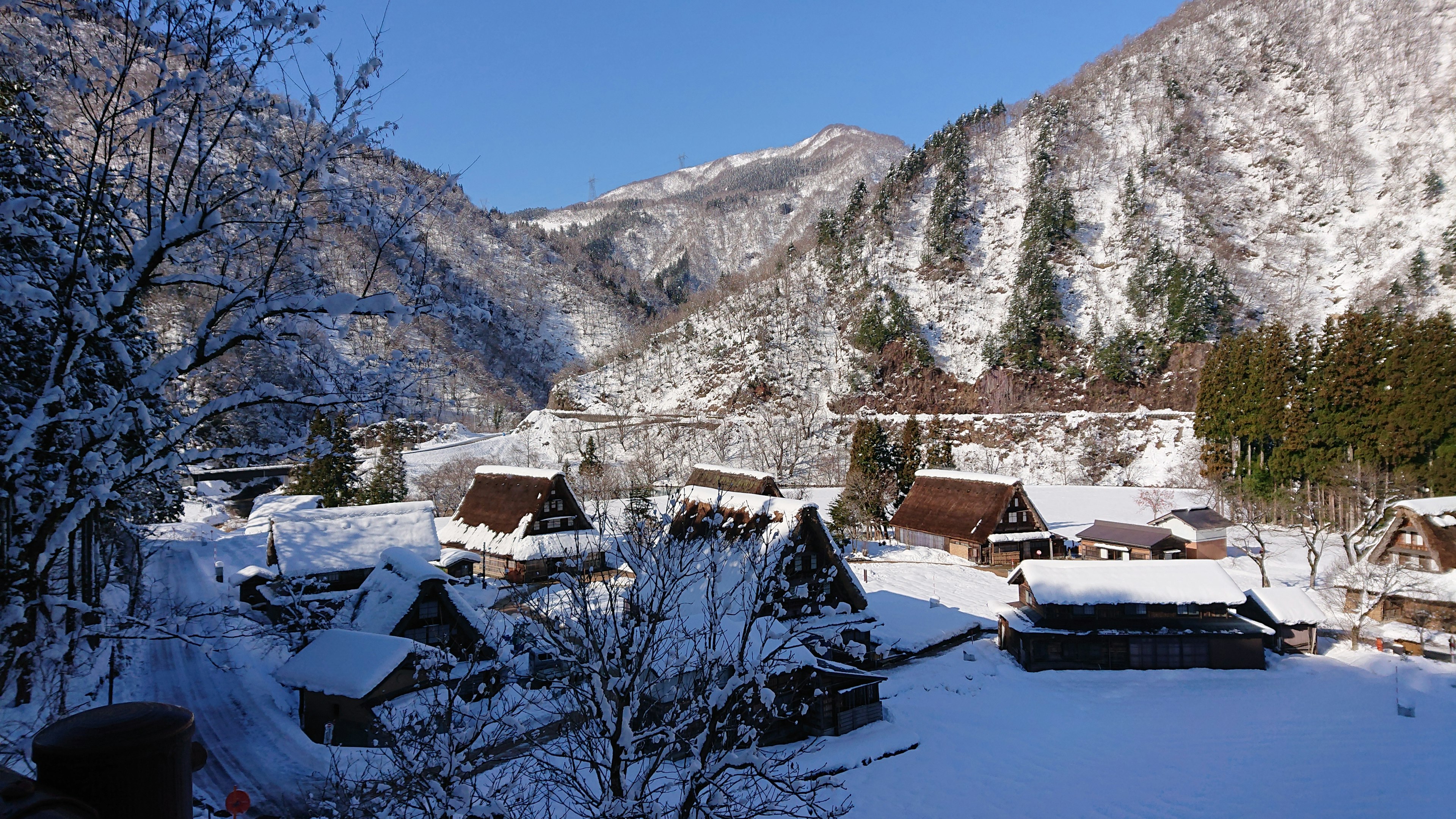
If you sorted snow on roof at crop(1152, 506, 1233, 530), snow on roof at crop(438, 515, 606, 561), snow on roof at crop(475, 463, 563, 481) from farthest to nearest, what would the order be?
snow on roof at crop(1152, 506, 1233, 530), snow on roof at crop(475, 463, 563, 481), snow on roof at crop(438, 515, 606, 561)

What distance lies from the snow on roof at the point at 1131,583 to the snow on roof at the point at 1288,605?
1970mm

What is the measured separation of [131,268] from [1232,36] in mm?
132898

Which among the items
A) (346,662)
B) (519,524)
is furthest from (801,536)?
(519,524)

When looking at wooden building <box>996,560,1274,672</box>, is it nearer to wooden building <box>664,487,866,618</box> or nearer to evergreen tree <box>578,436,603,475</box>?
wooden building <box>664,487,866,618</box>

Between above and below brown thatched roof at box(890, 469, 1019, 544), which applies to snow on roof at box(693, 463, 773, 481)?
above

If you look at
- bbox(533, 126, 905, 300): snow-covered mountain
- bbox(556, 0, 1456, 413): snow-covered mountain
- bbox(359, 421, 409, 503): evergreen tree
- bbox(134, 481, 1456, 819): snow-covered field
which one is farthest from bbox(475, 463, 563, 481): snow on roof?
bbox(533, 126, 905, 300): snow-covered mountain

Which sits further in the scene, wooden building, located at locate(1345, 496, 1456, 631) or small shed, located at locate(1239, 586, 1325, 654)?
wooden building, located at locate(1345, 496, 1456, 631)

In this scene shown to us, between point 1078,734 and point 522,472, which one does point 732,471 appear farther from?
point 1078,734

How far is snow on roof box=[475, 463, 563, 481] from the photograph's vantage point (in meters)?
31.1

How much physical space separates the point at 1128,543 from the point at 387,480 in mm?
39309

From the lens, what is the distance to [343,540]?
2452 centimetres

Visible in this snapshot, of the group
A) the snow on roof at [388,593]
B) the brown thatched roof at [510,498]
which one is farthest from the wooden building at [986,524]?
the snow on roof at [388,593]

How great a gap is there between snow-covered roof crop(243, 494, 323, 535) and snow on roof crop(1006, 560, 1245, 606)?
30829mm

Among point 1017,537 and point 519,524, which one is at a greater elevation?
point 519,524
